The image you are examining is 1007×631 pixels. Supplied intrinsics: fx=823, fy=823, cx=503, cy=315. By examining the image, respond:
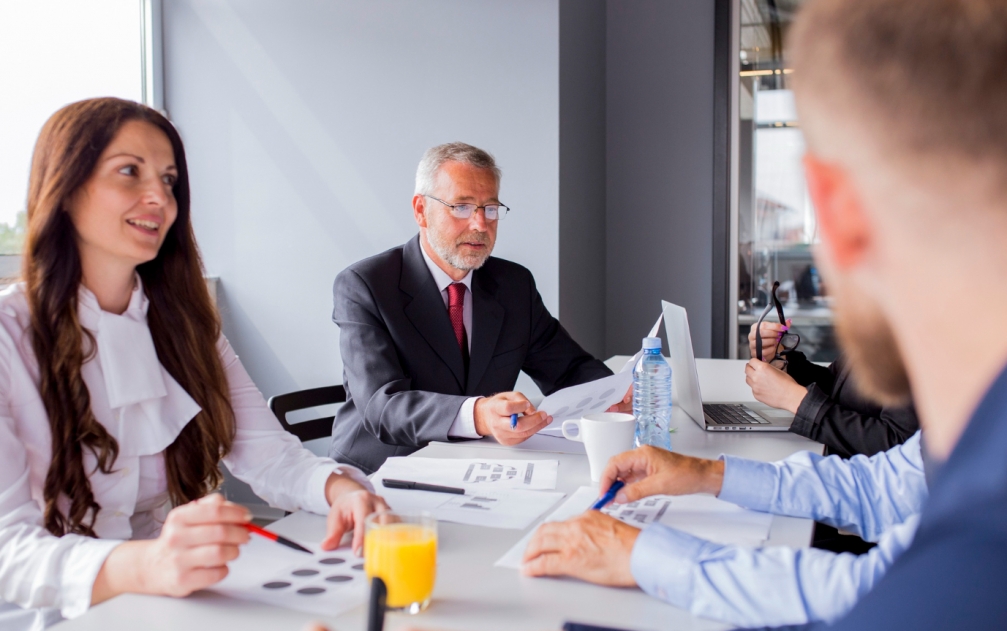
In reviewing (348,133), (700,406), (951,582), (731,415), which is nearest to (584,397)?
(700,406)

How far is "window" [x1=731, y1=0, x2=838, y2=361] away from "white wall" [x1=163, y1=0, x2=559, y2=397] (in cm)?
140

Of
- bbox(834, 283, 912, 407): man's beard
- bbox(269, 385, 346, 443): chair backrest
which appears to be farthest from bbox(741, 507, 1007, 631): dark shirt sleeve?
bbox(269, 385, 346, 443): chair backrest

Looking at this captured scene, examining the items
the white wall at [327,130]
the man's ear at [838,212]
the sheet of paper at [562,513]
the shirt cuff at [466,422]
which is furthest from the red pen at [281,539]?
the white wall at [327,130]

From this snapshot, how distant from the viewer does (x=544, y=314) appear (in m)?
2.70

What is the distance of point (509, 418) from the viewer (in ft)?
5.64

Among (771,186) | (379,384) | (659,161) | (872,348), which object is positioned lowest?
(379,384)

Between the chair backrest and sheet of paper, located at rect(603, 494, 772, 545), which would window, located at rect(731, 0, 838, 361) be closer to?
the chair backrest

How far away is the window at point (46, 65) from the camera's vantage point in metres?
2.90

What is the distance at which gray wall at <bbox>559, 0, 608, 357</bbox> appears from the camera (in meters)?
3.51

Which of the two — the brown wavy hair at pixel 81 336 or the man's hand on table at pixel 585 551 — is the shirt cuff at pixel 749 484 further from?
the brown wavy hair at pixel 81 336

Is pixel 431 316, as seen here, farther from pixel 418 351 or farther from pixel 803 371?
pixel 803 371

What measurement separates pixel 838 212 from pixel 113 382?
1276mm

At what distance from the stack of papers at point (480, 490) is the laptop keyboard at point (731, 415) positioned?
1.84ft

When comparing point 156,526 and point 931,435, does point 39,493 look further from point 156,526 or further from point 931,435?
point 931,435
